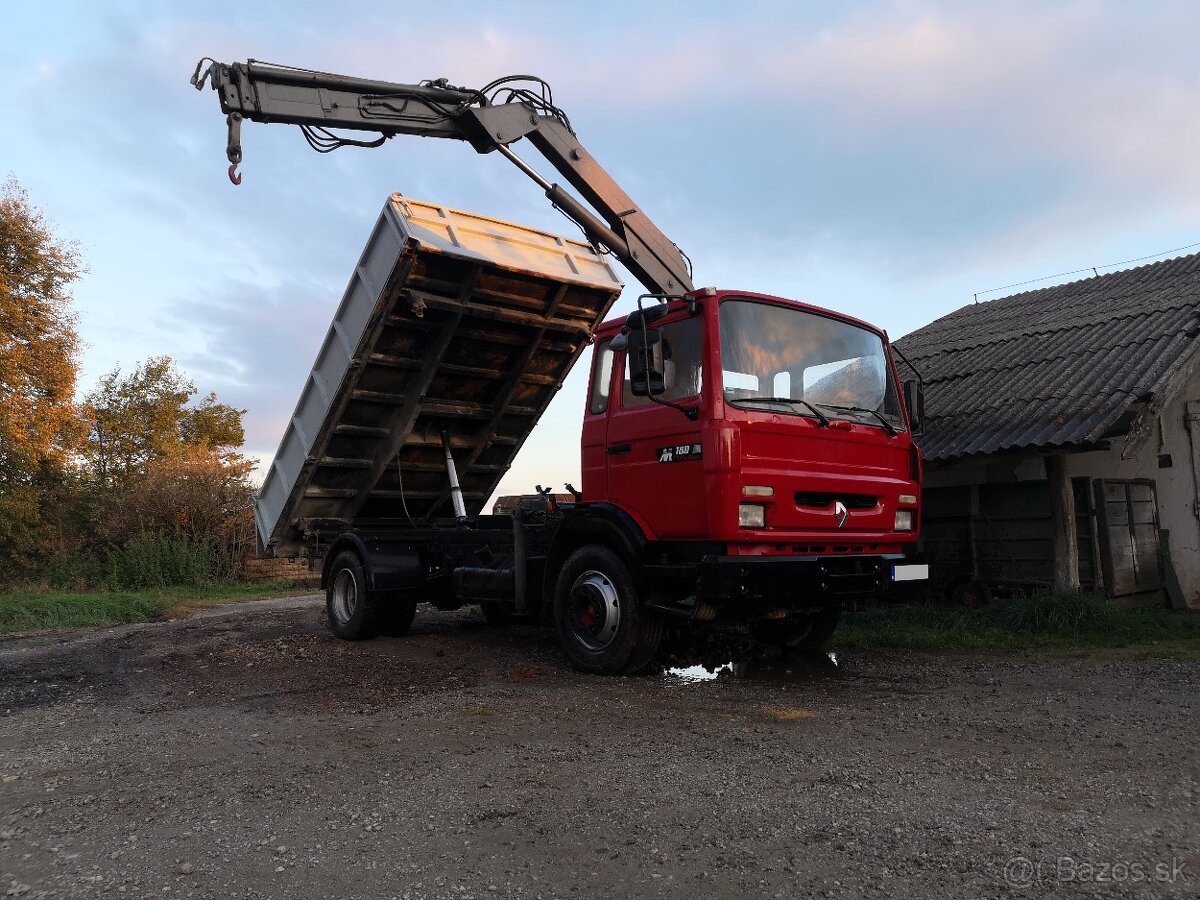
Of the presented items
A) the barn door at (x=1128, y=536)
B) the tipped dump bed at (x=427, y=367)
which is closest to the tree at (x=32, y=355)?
the tipped dump bed at (x=427, y=367)

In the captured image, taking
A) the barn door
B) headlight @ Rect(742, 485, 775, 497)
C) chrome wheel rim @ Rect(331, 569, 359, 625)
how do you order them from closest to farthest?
headlight @ Rect(742, 485, 775, 497) → chrome wheel rim @ Rect(331, 569, 359, 625) → the barn door

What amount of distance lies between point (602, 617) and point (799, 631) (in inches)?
76.9

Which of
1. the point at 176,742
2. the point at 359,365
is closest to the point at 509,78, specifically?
the point at 359,365

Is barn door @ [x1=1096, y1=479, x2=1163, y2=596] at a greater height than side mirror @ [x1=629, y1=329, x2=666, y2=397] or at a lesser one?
lesser

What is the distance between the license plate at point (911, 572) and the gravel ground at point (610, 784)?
2.44ft

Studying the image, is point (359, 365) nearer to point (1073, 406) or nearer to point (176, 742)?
point (176, 742)

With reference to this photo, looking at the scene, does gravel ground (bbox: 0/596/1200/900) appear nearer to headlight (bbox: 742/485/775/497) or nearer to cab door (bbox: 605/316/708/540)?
cab door (bbox: 605/316/708/540)

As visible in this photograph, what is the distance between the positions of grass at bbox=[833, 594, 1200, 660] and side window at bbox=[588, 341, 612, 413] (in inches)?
128

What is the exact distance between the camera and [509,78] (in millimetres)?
7977

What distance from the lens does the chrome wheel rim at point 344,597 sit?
28.1ft

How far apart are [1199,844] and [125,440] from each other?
29189mm

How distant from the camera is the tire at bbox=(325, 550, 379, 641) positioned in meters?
8.32

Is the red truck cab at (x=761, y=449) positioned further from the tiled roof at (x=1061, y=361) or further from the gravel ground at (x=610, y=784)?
the tiled roof at (x=1061, y=361)

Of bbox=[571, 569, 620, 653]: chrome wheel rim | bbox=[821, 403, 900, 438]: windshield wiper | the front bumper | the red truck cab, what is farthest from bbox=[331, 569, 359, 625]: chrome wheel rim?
bbox=[821, 403, 900, 438]: windshield wiper
